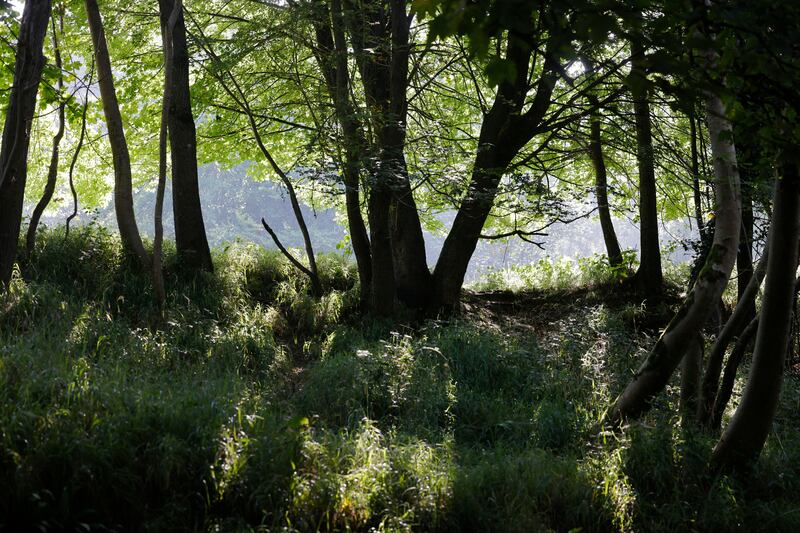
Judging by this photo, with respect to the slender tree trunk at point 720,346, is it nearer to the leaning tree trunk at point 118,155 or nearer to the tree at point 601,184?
the tree at point 601,184

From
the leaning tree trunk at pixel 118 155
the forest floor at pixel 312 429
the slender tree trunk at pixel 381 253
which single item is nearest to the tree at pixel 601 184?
the forest floor at pixel 312 429

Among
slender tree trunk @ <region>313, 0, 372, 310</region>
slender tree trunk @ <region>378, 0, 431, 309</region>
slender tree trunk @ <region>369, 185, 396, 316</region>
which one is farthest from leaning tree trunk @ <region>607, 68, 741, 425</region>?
slender tree trunk @ <region>369, 185, 396, 316</region>

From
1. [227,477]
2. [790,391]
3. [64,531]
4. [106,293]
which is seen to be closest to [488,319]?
[790,391]

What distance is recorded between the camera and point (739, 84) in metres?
3.46

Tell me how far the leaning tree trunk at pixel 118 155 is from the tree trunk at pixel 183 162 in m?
0.67

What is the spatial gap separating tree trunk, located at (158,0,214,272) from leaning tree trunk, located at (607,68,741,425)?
6217mm

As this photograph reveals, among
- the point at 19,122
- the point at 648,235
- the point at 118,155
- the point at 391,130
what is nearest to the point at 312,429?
the point at 19,122

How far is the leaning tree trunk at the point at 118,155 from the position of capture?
28.1 ft

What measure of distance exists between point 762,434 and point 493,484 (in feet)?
6.77

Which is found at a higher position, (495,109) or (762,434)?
(495,109)

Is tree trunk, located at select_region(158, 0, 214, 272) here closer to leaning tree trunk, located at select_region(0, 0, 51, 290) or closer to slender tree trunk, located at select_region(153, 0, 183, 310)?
slender tree trunk, located at select_region(153, 0, 183, 310)

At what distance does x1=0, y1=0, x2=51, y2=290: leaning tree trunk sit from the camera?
5914 millimetres

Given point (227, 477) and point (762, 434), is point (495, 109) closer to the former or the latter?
point (762, 434)

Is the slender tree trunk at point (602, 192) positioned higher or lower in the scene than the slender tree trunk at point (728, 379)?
higher
